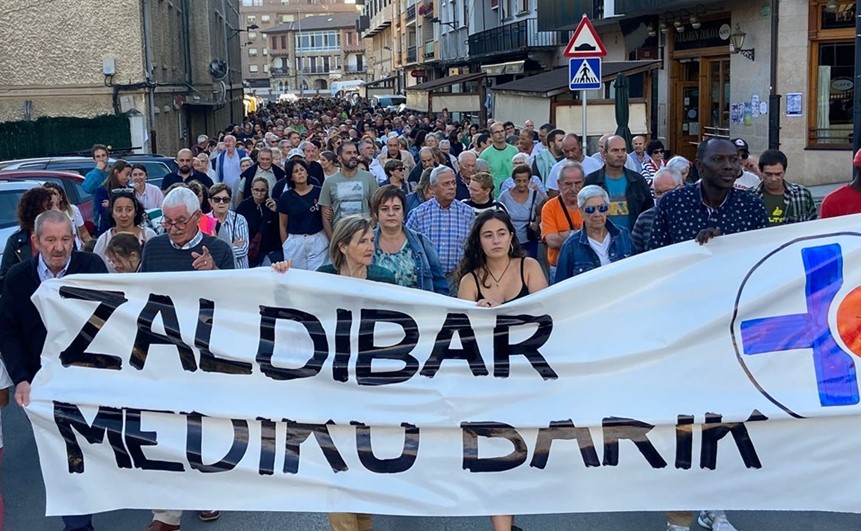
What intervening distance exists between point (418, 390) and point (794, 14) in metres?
18.6

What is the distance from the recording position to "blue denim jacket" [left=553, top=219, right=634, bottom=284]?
21.9 ft

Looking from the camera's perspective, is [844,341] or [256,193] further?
[256,193]

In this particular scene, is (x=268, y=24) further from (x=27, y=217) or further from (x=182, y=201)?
(x=182, y=201)

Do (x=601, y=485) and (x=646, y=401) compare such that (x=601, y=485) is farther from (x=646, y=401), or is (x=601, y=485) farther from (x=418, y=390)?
(x=418, y=390)

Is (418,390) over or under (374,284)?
under

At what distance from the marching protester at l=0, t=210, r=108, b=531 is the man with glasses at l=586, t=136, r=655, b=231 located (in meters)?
4.59

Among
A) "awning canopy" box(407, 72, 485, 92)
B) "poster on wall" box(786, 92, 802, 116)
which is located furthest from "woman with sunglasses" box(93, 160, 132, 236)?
"awning canopy" box(407, 72, 485, 92)

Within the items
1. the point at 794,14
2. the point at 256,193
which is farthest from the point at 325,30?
the point at 256,193

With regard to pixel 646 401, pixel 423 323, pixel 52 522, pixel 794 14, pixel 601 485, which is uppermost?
pixel 794 14

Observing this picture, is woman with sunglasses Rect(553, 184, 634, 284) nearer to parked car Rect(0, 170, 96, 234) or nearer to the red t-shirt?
the red t-shirt

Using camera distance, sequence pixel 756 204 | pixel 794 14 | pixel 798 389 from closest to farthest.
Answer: pixel 798 389
pixel 756 204
pixel 794 14

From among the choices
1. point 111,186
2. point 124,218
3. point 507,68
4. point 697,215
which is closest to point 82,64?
point 111,186

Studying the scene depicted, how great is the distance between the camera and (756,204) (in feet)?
19.1

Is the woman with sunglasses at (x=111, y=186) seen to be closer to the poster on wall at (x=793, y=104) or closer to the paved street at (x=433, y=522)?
the paved street at (x=433, y=522)
